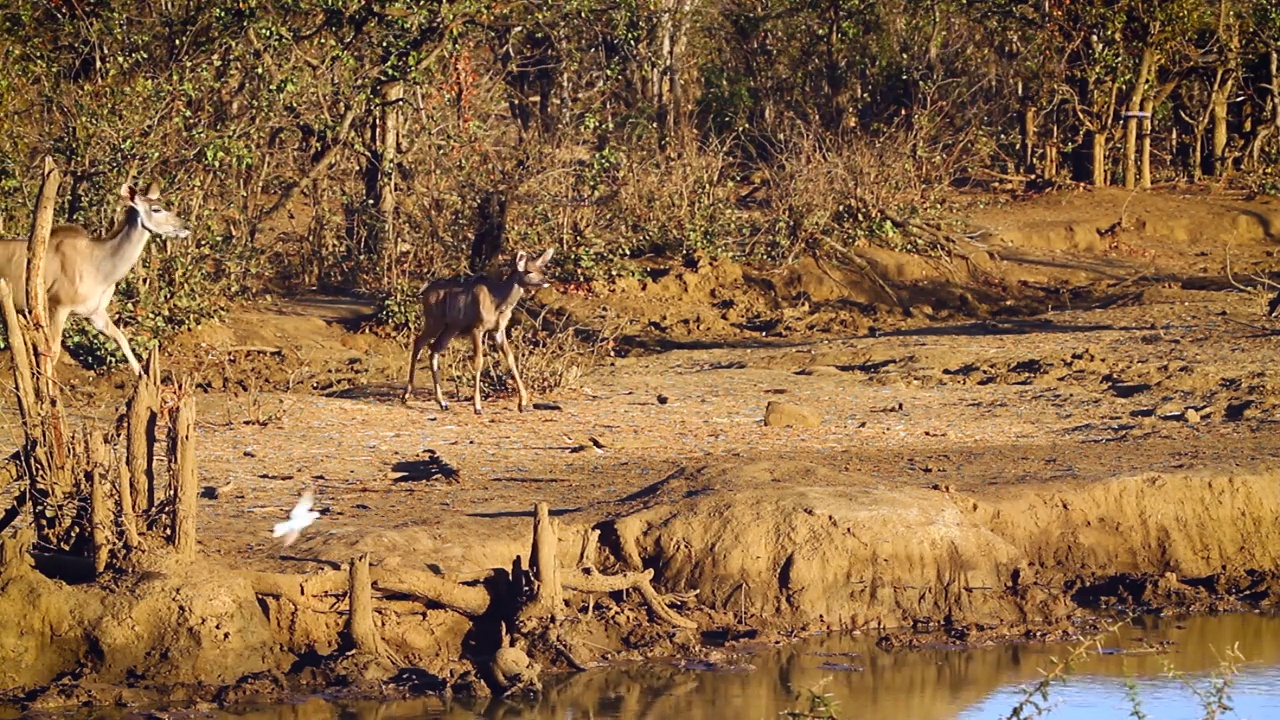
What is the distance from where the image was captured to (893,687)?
9039mm

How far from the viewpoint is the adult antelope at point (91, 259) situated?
493 inches

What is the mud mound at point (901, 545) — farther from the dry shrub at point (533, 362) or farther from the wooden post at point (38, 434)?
the dry shrub at point (533, 362)

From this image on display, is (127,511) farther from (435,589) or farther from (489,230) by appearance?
(489,230)

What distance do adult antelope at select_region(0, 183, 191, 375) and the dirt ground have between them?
0.71m

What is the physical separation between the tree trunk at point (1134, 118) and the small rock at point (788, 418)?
37.1 feet

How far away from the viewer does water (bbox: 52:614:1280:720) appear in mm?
8438

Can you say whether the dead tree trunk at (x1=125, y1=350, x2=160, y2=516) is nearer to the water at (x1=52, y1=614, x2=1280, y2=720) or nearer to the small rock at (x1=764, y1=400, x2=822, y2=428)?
the water at (x1=52, y1=614, x2=1280, y2=720)

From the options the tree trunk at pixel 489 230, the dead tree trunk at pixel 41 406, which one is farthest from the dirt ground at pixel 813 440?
the tree trunk at pixel 489 230

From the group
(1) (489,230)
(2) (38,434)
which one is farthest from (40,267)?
(1) (489,230)

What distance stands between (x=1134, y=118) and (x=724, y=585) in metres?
15.1

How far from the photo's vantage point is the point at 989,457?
38.4 ft

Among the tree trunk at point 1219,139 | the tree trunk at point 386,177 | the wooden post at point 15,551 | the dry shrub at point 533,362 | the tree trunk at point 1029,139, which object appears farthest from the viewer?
the tree trunk at point 1219,139

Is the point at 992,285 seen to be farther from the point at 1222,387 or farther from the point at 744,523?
the point at 744,523

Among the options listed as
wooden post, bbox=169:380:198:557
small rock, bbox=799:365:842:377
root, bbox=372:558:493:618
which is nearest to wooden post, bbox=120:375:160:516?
wooden post, bbox=169:380:198:557
